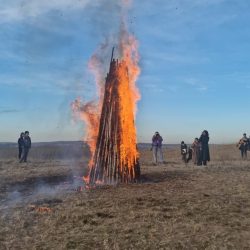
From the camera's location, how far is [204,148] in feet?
73.9

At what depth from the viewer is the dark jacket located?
2250 cm

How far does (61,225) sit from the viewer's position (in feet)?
27.2

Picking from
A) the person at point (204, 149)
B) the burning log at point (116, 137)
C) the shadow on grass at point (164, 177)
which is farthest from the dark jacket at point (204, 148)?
the burning log at point (116, 137)

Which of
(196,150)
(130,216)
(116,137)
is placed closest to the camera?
(130,216)

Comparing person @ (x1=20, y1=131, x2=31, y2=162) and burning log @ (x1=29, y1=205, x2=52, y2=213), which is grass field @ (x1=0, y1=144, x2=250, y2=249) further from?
person @ (x1=20, y1=131, x2=31, y2=162)

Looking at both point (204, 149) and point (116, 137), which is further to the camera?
point (204, 149)

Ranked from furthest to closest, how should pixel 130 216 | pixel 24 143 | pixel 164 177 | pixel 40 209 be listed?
1. pixel 24 143
2. pixel 164 177
3. pixel 40 209
4. pixel 130 216

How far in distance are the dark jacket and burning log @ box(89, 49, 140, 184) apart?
29.1 feet

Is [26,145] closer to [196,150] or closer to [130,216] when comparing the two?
[196,150]

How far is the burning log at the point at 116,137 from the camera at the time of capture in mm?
14078

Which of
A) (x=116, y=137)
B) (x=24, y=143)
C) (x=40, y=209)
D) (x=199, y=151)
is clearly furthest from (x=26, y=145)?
(x=40, y=209)

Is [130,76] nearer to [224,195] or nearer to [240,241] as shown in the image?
[224,195]

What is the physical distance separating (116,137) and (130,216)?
537 cm

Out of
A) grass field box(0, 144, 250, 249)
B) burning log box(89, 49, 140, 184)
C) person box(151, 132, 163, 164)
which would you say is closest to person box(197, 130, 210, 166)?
person box(151, 132, 163, 164)
